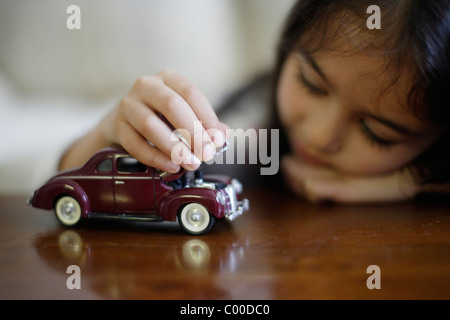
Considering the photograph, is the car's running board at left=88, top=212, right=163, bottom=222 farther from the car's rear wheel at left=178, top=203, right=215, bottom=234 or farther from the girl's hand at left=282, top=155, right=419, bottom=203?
the girl's hand at left=282, top=155, right=419, bottom=203

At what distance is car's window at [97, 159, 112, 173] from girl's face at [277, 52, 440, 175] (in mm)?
467

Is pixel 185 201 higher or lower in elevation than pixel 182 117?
lower

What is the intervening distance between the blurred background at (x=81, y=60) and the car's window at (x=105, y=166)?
0.34 m

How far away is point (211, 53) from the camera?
50.8 inches

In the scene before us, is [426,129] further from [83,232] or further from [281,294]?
[83,232]

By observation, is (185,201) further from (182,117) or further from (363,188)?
(363,188)

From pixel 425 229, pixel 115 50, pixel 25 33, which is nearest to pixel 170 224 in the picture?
pixel 425 229

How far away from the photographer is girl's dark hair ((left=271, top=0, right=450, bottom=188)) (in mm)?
791

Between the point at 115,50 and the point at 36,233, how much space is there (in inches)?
24.7

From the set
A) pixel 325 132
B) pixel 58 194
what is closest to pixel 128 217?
pixel 58 194

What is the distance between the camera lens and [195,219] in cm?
77

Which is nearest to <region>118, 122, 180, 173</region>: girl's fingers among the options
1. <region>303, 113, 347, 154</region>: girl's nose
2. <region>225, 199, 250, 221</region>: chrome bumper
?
<region>225, 199, 250, 221</region>: chrome bumper

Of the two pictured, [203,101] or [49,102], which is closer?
[203,101]

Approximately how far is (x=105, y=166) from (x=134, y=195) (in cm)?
9
